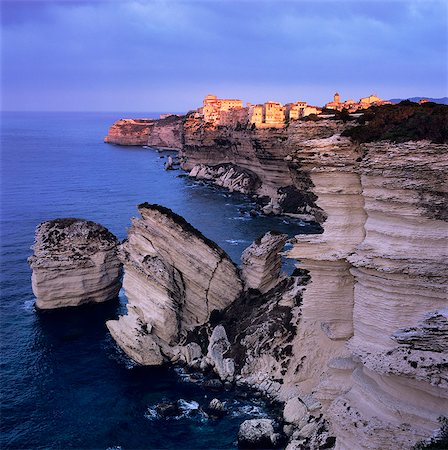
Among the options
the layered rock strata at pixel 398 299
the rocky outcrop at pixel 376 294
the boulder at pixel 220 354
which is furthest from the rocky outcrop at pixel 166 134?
the layered rock strata at pixel 398 299

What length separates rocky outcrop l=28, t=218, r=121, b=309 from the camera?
129 feet

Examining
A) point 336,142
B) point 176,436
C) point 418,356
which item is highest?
point 336,142

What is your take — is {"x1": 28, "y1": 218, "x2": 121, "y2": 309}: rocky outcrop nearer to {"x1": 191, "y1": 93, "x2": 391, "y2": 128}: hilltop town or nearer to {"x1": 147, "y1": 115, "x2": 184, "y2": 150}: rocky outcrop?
{"x1": 191, "y1": 93, "x2": 391, "y2": 128}: hilltop town

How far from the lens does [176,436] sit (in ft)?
83.4

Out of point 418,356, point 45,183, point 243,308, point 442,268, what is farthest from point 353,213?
point 45,183

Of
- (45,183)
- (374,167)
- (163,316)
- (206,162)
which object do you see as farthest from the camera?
(206,162)

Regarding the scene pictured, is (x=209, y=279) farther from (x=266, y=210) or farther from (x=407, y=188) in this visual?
(x=266, y=210)

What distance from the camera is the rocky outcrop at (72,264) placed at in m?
39.4

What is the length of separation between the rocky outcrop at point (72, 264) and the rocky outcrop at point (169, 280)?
4998 millimetres

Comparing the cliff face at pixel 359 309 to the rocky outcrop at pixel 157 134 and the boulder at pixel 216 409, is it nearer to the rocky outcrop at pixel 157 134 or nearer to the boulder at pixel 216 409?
the boulder at pixel 216 409

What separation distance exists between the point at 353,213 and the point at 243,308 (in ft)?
46.0

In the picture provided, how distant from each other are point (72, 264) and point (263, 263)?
16.1m

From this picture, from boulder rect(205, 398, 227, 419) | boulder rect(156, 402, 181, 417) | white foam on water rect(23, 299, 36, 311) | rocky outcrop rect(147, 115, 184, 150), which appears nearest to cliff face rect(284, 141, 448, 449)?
boulder rect(205, 398, 227, 419)

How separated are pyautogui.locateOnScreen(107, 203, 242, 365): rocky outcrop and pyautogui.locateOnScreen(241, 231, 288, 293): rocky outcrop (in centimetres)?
104
